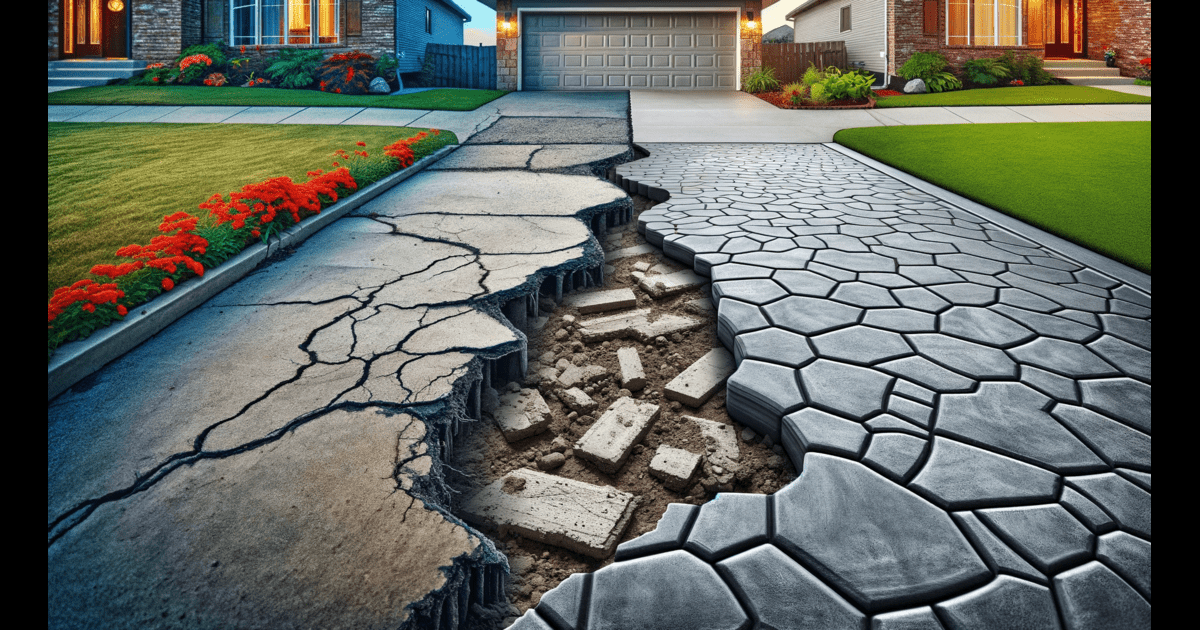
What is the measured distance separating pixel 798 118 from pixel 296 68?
11.1 meters

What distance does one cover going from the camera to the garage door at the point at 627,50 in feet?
52.4

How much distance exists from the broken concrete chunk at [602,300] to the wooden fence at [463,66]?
47.6 ft

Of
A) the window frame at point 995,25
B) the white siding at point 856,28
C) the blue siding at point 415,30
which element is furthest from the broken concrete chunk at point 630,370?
the window frame at point 995,25

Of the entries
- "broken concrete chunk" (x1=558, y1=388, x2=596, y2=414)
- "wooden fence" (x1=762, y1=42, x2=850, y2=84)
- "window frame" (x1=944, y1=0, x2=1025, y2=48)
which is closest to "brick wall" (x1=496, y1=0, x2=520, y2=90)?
"wooden fence" (x1=762, y1=42, x2=850, y2=84)

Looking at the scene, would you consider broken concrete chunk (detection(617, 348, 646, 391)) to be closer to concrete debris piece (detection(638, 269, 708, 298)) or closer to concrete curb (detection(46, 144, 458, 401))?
concrete debris piece (detection(638, 269, 708, 298))

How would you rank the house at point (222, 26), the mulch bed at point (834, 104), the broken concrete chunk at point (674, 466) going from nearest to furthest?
the broken concrete chunk at point (674, 466), the mulch bed at point (834, 104), the house at point (222, 26)

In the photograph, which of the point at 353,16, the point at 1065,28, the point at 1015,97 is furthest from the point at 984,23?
the point at 353,16

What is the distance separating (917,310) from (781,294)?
21.9 inches

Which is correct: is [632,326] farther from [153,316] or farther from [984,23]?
[984,23]

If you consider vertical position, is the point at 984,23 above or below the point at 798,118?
above

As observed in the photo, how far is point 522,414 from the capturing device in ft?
6.70

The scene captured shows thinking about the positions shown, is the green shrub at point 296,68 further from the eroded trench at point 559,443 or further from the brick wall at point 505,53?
the eroded trench at point 559,443

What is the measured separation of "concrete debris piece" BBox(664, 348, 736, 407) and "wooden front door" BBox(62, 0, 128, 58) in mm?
19396

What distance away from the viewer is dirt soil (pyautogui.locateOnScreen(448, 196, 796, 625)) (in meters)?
1.48
